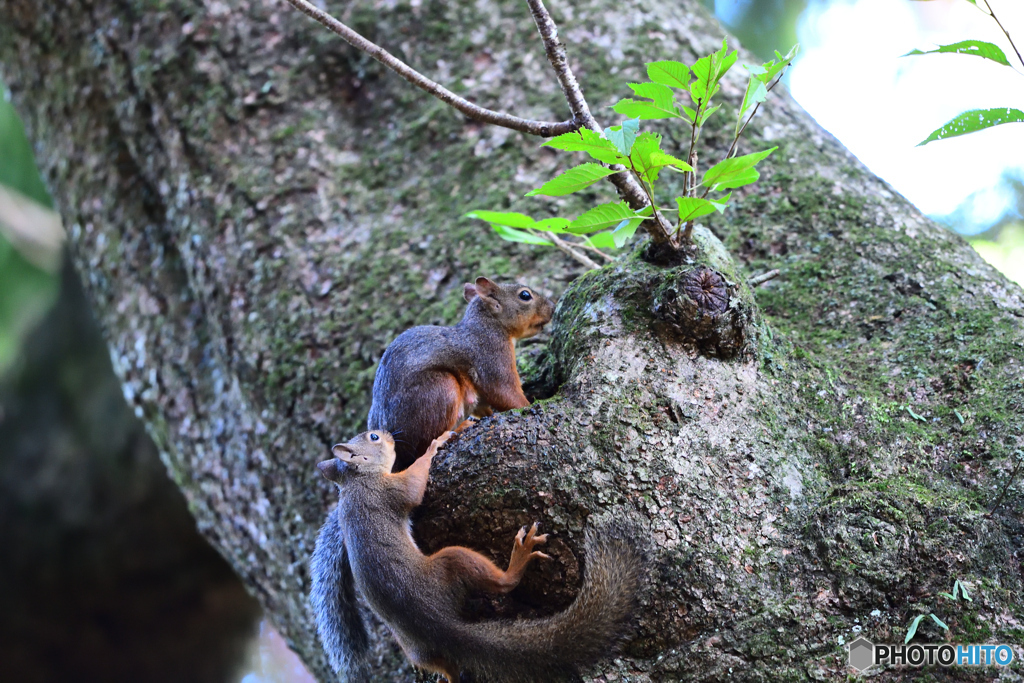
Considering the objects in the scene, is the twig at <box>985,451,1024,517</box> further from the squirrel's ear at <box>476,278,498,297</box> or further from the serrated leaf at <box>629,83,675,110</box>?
the squirrel's ear at <box>476,278,498,297</box>

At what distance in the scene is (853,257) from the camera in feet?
7.84

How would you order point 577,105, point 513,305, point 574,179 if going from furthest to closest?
point 513,305
point 577,105
point 574,179

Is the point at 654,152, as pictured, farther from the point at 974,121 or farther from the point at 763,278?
the point at 763,278

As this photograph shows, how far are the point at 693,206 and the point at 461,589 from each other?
37.4 inches

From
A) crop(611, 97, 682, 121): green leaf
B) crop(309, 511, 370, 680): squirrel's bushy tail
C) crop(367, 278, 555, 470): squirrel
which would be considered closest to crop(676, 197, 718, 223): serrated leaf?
crop(611, 97, 682, 121): green leaf

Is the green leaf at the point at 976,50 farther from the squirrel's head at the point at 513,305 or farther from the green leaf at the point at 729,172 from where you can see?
the squirrel's head at the point at 513,305

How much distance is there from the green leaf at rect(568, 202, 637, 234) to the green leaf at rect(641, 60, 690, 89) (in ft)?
1.01

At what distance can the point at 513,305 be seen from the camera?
245 cm

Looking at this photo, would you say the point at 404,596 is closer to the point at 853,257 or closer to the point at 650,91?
the point at 650,91

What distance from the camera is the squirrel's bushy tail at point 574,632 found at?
1495 mm

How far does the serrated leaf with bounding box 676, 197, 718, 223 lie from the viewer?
64.4 inches

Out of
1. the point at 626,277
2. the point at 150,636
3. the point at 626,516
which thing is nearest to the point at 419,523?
the point at 626,516

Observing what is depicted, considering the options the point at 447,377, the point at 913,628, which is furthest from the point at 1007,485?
the point at 447,377

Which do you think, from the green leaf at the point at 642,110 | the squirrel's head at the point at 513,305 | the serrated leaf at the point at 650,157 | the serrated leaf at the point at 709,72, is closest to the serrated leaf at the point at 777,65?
the serrated leaf at the point at 709,72
